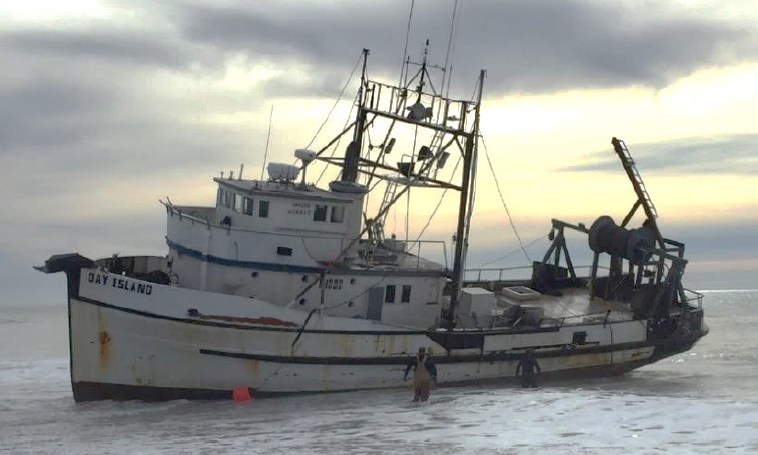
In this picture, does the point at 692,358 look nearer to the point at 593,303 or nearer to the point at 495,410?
the point at 593,303

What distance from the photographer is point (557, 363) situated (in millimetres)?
24906

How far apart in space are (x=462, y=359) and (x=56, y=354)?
64.9 feet

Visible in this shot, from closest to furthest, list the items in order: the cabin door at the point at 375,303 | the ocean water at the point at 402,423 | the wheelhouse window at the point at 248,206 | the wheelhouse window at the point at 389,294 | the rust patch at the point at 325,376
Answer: the ocean water at the point at 402,423 → the rust patch at the point at 325,376 → the wheelhouse window at the point at 248,206 → the cabin door at the point at 375,303 → the wheelhouse window at the point at 389,294

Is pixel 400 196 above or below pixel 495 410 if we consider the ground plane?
above

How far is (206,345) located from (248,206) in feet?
11.8

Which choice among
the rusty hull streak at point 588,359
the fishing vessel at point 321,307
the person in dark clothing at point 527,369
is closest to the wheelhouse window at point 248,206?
the fishing vessel at point 321,307

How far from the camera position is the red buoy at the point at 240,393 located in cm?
2133

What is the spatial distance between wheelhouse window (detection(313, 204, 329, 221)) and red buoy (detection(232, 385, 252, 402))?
429 cm

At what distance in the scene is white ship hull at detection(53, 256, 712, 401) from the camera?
68.4ft

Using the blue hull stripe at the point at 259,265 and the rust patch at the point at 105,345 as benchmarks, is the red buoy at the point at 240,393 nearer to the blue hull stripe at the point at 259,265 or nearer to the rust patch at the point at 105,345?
the blue hull stripe at the point at 259,265

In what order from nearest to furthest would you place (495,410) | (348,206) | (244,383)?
1. (495,410)
2. (244,383)
3. (348,206)

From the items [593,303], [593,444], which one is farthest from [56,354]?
[593,444]

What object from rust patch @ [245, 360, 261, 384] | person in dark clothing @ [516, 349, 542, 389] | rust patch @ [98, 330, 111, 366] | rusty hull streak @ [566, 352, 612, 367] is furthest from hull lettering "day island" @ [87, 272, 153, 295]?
rusty hull streak @ [566, 352, 612, 367]

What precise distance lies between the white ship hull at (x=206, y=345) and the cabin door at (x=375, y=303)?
1.73ft
